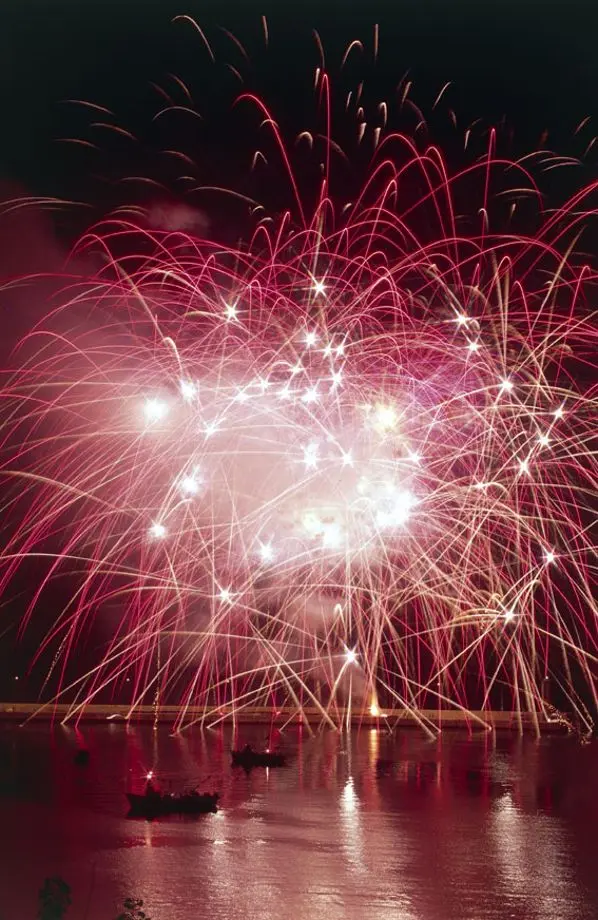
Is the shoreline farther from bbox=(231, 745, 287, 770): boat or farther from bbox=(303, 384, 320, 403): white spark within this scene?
bbox=(303, 384, 320, 403): white spark

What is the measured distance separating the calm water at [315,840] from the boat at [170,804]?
358mm

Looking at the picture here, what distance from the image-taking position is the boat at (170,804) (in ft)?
66.3

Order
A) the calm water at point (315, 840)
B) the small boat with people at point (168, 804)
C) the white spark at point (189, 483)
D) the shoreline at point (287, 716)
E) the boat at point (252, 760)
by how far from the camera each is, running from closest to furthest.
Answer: the calm water at point (315, 840)
the small boat with people at point (168, 804)
the white spark at point (189, 483)
the boat at point (252, 760)
the shoreline at point (287, 716)

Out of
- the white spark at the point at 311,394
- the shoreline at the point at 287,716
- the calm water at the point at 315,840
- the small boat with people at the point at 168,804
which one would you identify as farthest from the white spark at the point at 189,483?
the shoreline at the point at 287,716

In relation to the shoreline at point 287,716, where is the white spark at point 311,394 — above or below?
above

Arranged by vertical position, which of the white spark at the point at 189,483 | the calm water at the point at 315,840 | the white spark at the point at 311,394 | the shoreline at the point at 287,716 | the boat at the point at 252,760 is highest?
the white spark at the point at 311,394

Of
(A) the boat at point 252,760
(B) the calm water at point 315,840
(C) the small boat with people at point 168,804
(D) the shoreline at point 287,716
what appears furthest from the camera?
(D) the shoreline at point 287,716

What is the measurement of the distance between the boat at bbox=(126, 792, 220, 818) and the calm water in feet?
1.17

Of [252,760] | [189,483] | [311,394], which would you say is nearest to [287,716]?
[252,760]

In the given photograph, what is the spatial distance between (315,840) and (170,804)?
3761 mm

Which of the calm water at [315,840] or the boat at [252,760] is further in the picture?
the boat at [252,760]

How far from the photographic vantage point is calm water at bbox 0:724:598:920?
1361cm

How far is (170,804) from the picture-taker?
20.5m

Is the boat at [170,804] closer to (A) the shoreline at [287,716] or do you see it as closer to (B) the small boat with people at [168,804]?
(B) the small boat with people at [168,804]
